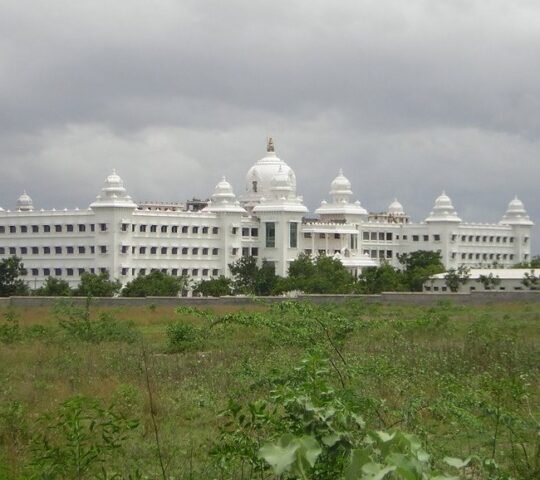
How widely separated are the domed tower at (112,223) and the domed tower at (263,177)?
51.7 feet

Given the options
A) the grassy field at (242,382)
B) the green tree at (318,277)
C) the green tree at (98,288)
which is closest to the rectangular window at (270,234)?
the green tree at (318,277)

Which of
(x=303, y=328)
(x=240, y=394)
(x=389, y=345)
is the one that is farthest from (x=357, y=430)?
(x=389, y=345)

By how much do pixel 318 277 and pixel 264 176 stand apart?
3717 centimetres

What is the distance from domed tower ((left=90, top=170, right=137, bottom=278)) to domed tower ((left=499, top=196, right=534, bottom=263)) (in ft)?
147

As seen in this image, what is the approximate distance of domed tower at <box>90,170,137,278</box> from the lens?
104m

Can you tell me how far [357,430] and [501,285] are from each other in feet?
265

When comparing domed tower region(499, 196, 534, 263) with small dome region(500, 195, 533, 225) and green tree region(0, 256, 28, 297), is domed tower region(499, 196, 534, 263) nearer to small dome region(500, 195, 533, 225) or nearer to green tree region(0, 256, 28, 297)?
small dome region(500, 195, 533, 225)

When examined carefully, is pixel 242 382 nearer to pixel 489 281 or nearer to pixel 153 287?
pixel 153 287

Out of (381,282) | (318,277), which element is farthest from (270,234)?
(381,282)

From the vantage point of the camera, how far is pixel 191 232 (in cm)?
11025

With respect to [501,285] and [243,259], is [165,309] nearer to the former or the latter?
[501,285]

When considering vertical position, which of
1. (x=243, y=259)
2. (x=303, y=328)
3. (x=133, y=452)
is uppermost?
(x=243, y=259)

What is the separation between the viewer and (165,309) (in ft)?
151

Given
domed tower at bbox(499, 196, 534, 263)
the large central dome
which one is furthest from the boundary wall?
domed tower at bbox(499, 196, 534, 263)
